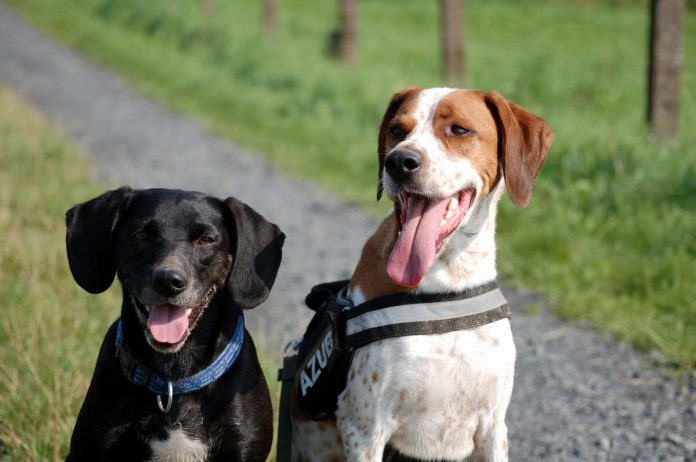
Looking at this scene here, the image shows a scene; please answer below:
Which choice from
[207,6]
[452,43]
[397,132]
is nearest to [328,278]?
[397,132]

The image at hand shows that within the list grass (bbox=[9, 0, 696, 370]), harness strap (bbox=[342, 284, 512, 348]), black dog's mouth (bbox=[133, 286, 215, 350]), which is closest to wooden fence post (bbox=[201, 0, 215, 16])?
grass (bbox=[9, 0, 696, 370])

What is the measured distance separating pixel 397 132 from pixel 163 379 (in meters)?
1.32

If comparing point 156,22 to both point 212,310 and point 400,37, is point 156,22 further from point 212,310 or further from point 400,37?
point 212,310

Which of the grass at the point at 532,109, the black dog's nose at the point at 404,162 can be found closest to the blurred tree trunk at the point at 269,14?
the grass at the point at 532,109

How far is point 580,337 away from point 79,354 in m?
3.13

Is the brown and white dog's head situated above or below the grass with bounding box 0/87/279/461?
above

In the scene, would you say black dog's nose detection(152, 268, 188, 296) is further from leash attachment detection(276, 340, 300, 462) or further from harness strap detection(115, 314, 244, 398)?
leash attachment detection(276, 340, 300, 462)

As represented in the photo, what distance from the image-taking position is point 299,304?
581 centimetres

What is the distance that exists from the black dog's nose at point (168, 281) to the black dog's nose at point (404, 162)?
87 centimetres

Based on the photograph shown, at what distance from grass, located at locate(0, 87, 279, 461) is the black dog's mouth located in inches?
34.1

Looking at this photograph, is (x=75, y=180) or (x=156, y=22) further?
(x=156, y=22)

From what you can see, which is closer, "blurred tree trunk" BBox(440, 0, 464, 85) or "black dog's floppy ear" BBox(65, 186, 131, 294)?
"black dog's floppy ear" BBox(65, 186, 131, 294)

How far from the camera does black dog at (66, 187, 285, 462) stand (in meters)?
2.92

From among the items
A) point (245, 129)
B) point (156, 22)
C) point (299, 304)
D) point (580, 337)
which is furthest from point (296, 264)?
point (156, 22)
